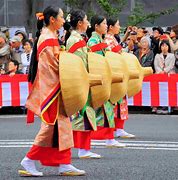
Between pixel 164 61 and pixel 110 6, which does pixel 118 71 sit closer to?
pixel 164 61

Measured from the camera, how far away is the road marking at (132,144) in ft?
35.1

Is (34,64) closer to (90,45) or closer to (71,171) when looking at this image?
(71,171)

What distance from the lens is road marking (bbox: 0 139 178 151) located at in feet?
35.1

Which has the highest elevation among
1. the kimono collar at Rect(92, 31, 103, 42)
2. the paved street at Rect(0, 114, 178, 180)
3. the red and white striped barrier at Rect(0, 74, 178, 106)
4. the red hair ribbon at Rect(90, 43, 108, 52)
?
the kimono collar at Rect(92, 31, 103, 42)

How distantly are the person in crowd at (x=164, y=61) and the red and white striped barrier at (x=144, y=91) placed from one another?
0.45 ft

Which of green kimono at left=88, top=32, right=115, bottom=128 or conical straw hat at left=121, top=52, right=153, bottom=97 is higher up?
conical straw hat at left=121, top=52, right=153, bottom=97

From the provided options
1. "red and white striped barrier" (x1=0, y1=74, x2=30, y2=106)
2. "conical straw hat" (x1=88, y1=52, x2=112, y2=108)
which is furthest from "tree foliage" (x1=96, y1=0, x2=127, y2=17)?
"conical straw hat" (x1=88, y1=52, x2=112, y2=108)

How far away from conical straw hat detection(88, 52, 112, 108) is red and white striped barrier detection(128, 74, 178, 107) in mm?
6567

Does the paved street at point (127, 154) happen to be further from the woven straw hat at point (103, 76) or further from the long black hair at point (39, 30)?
the long black hair at point (39, 30)

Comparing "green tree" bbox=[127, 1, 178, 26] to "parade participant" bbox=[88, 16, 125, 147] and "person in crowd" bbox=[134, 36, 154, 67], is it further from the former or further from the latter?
"parade participant" bbox=[88, 16, 125, 147]

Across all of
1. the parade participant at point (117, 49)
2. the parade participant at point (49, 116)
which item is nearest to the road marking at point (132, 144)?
the parade participant at point (117, 49)

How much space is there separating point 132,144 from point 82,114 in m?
1.68

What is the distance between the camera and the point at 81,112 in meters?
9.69

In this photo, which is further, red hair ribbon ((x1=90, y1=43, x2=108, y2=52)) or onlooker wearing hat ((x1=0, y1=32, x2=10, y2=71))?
onlooker wearing hat ((x1=0, y1=32, x2=10, y2=71))
